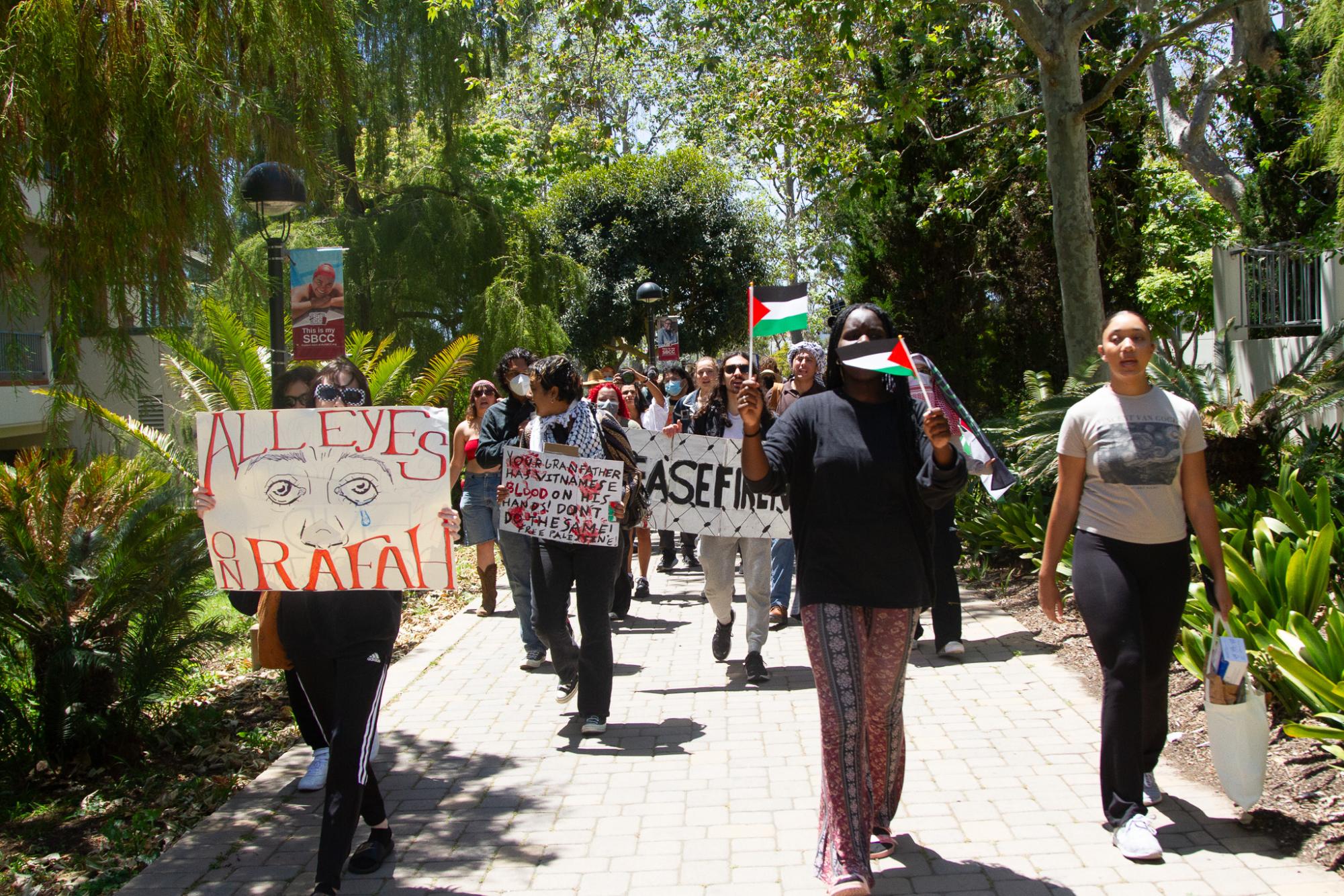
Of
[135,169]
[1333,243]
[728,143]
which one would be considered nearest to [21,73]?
[135,169]

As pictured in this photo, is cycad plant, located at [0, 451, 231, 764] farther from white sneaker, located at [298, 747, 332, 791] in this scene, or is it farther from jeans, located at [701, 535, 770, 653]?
jeans, located at [701, 535, 770, 653]

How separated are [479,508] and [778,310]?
2.92 metres

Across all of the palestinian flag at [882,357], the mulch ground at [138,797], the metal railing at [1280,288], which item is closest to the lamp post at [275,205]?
the mulch ground at [138,797]

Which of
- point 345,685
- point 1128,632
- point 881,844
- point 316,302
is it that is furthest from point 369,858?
point 316,302

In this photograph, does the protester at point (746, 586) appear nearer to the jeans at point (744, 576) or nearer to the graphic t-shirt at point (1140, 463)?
the jeans at point (744, 576)

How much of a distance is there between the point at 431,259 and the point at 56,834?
14.7 metres

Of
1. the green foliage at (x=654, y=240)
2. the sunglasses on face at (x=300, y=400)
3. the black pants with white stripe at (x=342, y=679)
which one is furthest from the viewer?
the green foliage at (x=654, y=240)

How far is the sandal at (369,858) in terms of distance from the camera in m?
4.46

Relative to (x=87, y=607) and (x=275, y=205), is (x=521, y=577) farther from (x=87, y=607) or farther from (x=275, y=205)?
(x=275, y=205)

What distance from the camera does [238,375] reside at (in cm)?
1095

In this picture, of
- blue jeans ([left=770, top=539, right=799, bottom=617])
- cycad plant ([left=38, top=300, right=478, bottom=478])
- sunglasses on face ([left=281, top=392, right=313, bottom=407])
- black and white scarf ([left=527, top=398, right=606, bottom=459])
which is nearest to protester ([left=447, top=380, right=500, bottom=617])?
cycad plant ([left=38, top=300, right=478, bottom=478])

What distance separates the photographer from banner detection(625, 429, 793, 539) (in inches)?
294

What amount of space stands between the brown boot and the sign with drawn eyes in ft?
17.5

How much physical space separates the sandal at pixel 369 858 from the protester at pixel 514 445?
2.46 metres
